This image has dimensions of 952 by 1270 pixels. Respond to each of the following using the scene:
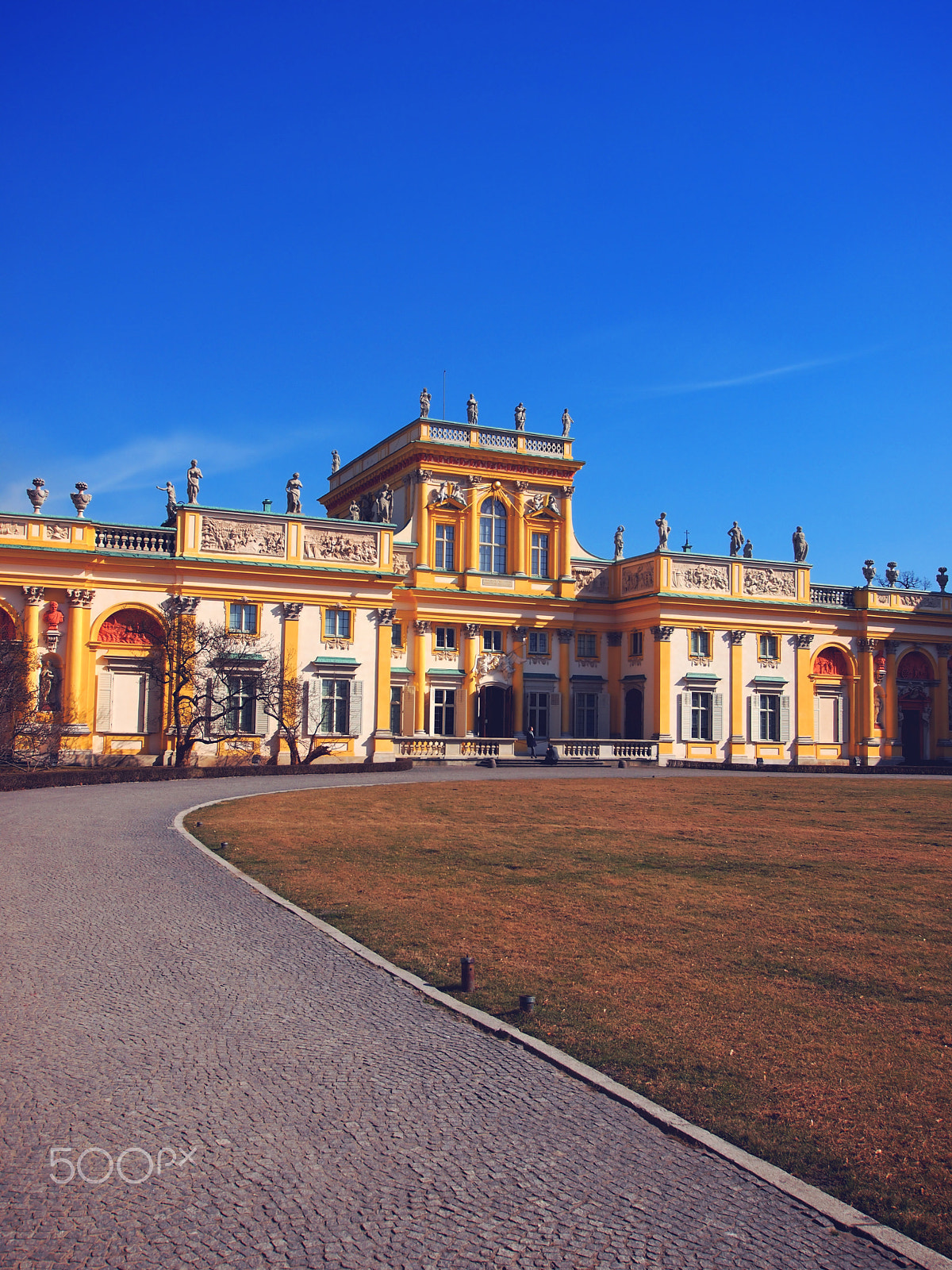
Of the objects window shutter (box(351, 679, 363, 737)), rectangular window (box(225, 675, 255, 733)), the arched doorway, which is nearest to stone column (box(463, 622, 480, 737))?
window shutter (box(351, 679, 363, 737))

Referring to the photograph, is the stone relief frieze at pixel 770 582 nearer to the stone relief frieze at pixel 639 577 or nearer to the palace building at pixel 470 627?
the palace building at pixel 470 627

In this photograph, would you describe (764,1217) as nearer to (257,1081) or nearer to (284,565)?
(257,1081)

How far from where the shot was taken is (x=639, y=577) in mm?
53781

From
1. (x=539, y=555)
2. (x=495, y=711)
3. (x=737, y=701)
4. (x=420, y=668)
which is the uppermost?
(x=539, y=555)

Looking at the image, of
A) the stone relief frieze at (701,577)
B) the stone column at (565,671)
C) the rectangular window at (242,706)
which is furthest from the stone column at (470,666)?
the rectangular window at (242,706)

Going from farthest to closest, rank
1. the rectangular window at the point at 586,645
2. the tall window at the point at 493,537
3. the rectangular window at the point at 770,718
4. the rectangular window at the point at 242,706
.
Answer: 1. the rectangular window at the point at 586,645
2. the rectangular window at the point at 770,718
3. the tall window at the point at 493,537
4. the rectangular window at the point at 242,706

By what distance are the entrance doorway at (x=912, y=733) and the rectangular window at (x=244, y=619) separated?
37766 mm

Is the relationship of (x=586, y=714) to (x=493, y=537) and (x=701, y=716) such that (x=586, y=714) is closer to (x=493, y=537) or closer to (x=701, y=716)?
(x=701, y=716)

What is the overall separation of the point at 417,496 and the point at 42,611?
19.1 m

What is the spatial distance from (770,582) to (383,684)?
77.6 feet

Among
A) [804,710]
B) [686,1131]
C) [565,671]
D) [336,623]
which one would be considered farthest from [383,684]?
[686,1131]

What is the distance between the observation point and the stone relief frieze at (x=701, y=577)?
5291 centimetres

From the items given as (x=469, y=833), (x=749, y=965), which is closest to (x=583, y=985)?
(x=749, y=965)

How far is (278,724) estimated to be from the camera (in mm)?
42375
